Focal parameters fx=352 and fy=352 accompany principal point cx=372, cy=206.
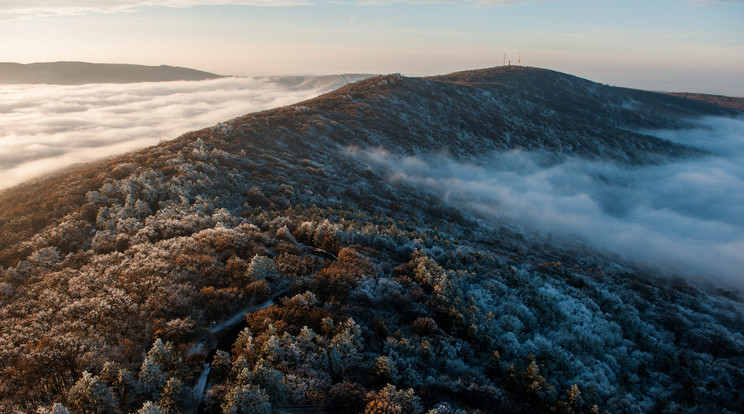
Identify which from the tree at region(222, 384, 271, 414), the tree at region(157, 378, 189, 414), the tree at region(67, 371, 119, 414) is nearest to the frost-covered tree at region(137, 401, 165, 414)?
the tree at region(157, 378, 189, 414)

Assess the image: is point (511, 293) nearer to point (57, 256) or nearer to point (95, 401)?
point (95, 401)

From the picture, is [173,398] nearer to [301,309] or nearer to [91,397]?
[91,397]

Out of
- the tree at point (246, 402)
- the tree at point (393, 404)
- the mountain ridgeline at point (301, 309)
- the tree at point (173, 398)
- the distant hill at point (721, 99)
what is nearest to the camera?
the tree at point (246, 402)

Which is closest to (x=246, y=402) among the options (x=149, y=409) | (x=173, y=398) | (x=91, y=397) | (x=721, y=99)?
(x=173, y=398)

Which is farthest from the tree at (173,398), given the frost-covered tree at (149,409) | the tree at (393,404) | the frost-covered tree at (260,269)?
the frost-covered tree at (260,269)

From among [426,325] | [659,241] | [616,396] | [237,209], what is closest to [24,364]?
[426,325]

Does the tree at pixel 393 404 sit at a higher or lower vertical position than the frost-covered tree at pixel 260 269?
lower

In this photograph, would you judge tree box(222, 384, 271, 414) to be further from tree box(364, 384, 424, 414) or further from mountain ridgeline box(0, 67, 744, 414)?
tree box(364, 384, 424, 414)

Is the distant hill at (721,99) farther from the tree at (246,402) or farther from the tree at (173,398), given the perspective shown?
the tree at (173,398)
